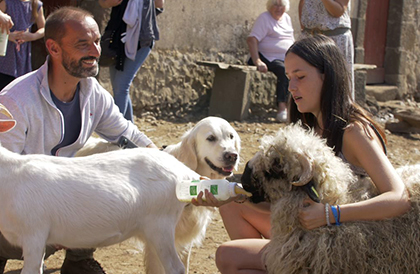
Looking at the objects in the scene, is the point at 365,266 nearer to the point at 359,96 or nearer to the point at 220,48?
the point at 220,48

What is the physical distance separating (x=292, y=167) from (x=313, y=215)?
0.23 metres

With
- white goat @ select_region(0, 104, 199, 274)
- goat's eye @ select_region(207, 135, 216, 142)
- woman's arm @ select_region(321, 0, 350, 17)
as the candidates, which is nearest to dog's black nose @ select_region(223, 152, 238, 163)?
goat's eye @ select_region(207, 135, 216, 142)

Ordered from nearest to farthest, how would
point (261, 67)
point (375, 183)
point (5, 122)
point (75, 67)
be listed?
point (375, 183) → point (5, 122) → point (75, 67) → point (261, 67)

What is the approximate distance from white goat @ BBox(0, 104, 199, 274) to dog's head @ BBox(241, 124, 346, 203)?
0.52 m

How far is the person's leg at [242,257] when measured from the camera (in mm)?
2814

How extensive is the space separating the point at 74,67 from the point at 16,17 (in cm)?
263

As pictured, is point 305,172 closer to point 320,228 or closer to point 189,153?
point 320,228

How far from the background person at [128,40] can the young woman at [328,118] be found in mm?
3404

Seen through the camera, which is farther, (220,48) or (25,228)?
(220,48)

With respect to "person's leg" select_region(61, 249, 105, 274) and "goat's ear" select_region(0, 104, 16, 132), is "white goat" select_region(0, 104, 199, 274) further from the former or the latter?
"person's leg" select_region(61, 249, 105, 274)

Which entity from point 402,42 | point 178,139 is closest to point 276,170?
point 178,139

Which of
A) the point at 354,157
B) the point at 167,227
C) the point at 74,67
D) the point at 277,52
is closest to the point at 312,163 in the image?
the point at 354,157

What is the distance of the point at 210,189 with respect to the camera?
2766mm

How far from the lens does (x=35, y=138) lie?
328 centimetres
